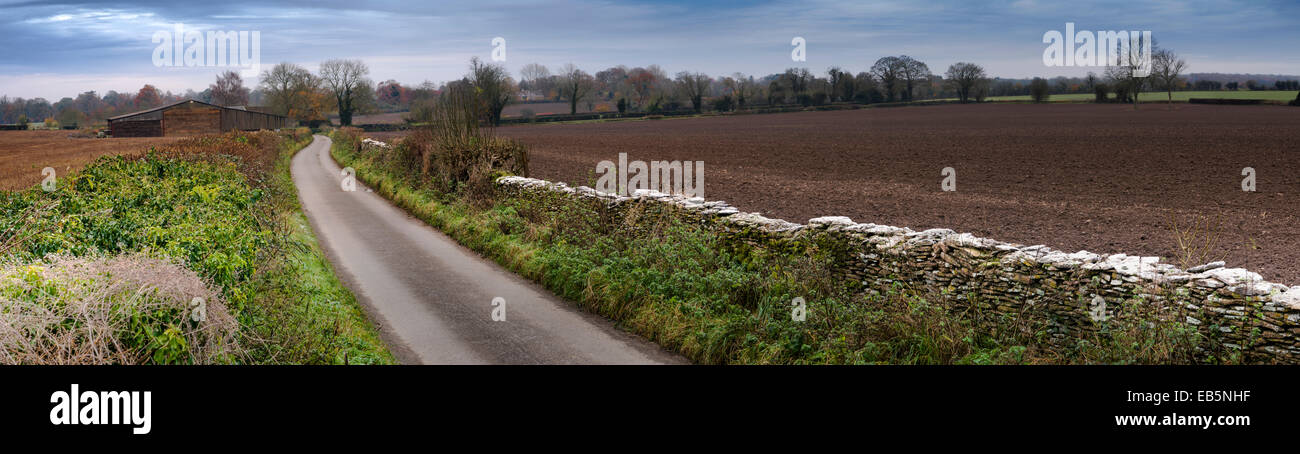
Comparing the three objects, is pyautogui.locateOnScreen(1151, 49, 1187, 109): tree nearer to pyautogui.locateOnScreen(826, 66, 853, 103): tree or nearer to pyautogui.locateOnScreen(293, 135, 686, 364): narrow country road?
pyautogui.locateOnScreen(826, 66, 853, 103): tree

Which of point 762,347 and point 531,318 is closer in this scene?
point 762,347

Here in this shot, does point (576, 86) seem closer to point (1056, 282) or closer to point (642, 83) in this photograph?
point (642, 83)

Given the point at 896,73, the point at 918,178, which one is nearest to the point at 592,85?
the point at 896,73

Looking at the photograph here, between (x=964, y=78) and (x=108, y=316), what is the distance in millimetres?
136358

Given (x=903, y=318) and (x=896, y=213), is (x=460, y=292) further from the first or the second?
(x=896, y=213)

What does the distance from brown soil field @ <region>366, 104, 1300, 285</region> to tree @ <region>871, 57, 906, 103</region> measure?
3339 inches

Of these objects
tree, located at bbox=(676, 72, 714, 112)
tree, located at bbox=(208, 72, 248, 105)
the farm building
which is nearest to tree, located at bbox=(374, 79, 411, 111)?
tree, located at bbox=(208, 72, 248, 105)

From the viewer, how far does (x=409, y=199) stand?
2414cm

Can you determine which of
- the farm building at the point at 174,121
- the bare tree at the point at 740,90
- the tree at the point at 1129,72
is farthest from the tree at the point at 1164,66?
the farm building at the point at 174,121

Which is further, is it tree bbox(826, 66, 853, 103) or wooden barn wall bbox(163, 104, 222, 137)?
tree bbox(826, 66, 853, 103)

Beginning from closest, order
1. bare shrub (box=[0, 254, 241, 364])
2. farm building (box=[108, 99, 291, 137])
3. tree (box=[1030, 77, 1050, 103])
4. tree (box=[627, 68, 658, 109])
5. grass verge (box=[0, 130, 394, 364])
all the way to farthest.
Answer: bare shrub (box=[0, 254, 241, 364]) < grass verge (box=[0, 130, 394, 364]) < farm building (box=[108, 99, 291, 137]) < tree (box=[1030, 77, 1050, 103]) < tree (box=[627, 68, 658, 109])

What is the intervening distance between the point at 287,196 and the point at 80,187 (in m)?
10.9

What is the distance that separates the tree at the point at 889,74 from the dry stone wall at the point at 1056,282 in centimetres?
12655

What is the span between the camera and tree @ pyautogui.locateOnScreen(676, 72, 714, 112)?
425 ft
